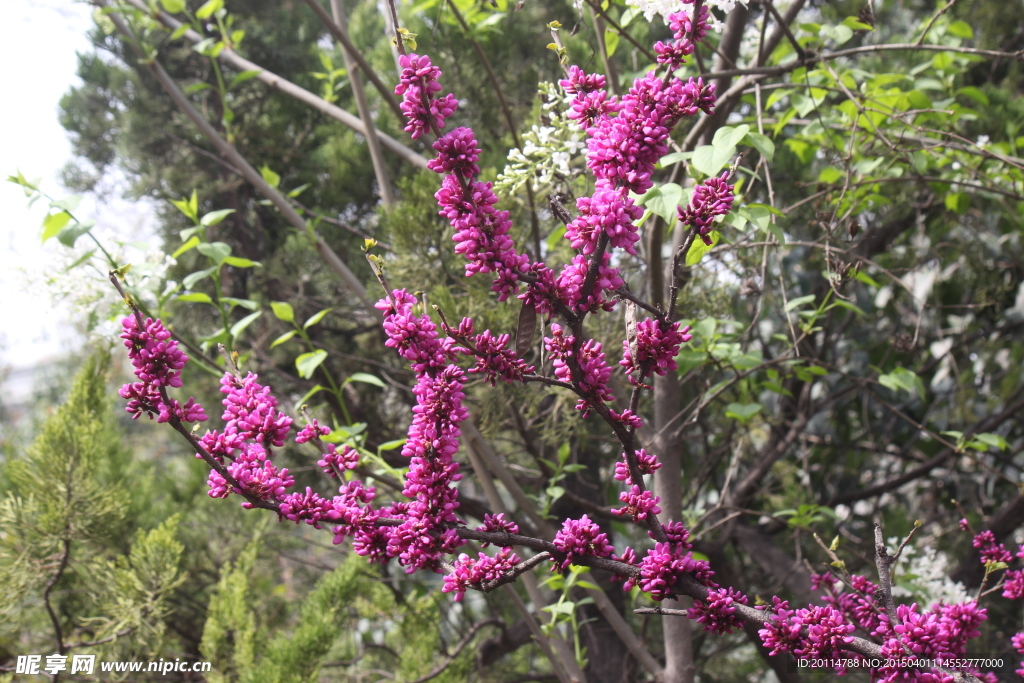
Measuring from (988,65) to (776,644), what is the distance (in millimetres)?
2492

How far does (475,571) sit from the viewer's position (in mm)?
612

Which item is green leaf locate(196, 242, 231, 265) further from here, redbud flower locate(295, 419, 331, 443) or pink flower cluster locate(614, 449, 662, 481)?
pink flower cluster locate(614, 449, 662, 481)

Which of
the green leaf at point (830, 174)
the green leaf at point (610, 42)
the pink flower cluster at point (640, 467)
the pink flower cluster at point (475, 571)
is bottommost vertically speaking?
the pink flower cluster at point (475, 571)

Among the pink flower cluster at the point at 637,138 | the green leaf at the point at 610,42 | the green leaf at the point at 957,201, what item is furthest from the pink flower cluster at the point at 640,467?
the green leaf at the point at 957,201

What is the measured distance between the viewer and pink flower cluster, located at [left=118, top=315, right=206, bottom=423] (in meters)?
0.62

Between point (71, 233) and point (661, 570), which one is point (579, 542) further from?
point (71, 233)

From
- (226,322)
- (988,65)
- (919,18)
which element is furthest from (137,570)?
(919,18)

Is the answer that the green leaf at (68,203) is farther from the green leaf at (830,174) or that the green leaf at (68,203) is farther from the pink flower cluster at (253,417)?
the green leaf at (830,174)

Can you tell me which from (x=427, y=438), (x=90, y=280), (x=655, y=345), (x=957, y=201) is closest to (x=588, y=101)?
(x=655, y=345)

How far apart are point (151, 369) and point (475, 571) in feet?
1.16

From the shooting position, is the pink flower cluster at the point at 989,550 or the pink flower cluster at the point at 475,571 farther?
the pink flower cluster at the point at 989,550

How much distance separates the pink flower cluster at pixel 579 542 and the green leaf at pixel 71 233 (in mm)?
856

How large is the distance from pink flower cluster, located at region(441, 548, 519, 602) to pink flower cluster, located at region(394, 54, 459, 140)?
38 cm

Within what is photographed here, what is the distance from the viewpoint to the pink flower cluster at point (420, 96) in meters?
0.55
